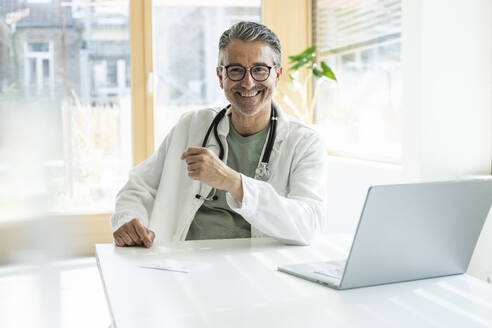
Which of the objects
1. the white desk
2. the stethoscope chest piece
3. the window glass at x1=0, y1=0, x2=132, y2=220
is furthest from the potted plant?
the white desk

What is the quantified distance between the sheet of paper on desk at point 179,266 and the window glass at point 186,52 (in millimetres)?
3341

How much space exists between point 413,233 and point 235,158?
0.96m

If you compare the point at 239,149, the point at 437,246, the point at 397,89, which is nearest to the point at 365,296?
the point at 437,246

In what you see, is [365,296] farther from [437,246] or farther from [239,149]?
[239,149]

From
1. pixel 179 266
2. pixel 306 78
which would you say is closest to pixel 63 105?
pixel 306 78

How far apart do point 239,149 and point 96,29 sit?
2981mm

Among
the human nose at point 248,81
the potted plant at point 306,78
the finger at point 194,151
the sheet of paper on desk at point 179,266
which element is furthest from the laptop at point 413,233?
the potted plant at point 306,78

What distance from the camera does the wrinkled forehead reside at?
196 cm

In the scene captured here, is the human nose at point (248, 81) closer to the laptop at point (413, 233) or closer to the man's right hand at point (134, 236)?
the man's right hand at point (134, 236)

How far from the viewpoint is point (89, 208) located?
15.5 ft

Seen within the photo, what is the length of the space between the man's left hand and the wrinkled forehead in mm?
478

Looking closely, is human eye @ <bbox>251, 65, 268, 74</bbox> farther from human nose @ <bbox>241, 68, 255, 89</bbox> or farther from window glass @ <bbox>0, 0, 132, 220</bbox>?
window glass @ <bbox>0, 0, 132, 220</bbox>

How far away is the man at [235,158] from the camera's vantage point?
1.93 meters

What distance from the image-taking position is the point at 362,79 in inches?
162
